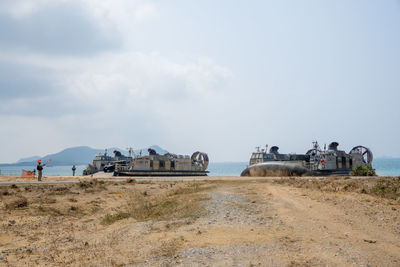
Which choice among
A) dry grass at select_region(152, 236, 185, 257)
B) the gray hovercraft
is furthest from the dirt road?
the gray hovercraft

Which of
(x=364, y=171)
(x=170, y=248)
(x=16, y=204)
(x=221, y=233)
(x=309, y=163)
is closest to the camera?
(x=170, y=248)

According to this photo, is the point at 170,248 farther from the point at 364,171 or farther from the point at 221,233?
the point at 364,171

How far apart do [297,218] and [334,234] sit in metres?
1.96

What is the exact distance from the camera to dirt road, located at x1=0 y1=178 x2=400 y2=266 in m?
7.37

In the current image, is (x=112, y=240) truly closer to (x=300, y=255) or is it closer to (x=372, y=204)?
(x=300, y=255)

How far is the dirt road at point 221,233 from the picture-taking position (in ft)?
24.2

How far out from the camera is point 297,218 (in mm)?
10602

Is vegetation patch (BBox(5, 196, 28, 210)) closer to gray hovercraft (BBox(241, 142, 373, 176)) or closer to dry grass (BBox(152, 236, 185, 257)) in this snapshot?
dry grass (BBox(152, 236, 185, 257))

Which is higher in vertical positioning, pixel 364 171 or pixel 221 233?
pixel 364 171

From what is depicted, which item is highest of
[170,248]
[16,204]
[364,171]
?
[364,171]

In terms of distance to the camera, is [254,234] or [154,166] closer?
[254,234]

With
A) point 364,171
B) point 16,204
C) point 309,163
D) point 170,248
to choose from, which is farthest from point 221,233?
point 309,163

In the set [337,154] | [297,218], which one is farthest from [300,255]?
[337,154]

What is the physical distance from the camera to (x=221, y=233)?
9320 mm
